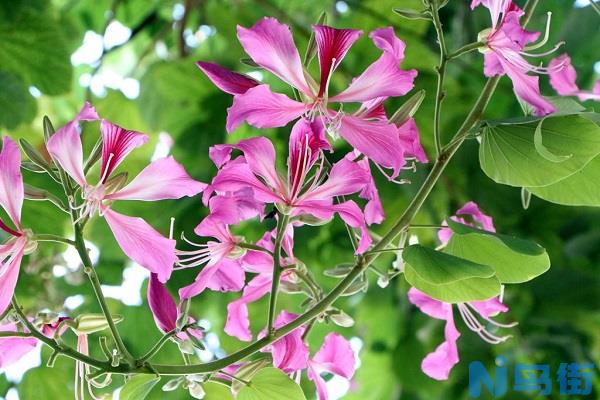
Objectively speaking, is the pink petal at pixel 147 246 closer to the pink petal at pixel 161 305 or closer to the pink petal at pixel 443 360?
the pink petal at pixel 161 305

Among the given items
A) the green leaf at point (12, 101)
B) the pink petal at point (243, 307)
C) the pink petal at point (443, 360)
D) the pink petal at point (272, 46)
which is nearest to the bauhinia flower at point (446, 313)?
the pink petal at point (443, 360)

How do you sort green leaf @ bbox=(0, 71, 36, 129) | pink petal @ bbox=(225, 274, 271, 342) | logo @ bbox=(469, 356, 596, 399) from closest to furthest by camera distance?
pink petal @ bbox=(225, 274, 271, 342), green leaf @ bbox=(0, 71, 36, 129), logo @ bbox=(469, 356, 596, 399)

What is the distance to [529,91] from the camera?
22.1 inches

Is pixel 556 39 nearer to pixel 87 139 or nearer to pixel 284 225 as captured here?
pixel 87 139

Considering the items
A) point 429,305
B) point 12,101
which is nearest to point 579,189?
point 429,305

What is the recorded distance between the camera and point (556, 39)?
1253mm

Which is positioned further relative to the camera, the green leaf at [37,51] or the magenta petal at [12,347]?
the green leaf at [37,51]

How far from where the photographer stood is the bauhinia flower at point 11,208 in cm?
50

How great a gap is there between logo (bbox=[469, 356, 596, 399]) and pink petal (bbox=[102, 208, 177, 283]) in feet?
2.91

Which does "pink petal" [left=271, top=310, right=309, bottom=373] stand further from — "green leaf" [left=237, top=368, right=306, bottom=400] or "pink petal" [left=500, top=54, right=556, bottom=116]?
"pink petal" [left=500, top=54, right=556, bottom=116]

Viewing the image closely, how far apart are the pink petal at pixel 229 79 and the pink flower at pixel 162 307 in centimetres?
13

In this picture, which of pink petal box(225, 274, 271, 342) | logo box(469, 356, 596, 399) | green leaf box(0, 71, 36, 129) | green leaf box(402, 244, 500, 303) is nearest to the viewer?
green leaf box(402, 244, 500, 303)

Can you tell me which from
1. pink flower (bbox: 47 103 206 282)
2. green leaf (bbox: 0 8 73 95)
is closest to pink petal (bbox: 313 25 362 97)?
pink flower (bbox: 47 103 206 282)

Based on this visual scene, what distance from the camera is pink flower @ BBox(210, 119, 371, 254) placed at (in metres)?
0.51
